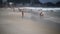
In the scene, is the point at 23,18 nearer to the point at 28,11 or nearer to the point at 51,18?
the point at 28,11

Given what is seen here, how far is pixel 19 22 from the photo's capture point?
1.22 m

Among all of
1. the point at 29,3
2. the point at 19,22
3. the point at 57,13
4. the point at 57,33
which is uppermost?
the point at 29,3

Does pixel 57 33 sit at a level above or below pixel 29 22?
below

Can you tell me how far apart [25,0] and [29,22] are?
0.96ft

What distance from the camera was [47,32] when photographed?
1.21 metres

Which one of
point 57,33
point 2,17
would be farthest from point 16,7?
point 57,33

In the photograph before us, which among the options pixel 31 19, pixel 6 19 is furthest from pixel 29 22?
pixel 6 19

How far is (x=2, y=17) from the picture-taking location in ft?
3.93

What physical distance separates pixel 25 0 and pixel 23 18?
0.24 m

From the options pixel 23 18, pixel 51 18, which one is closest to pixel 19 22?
pixel 23 18

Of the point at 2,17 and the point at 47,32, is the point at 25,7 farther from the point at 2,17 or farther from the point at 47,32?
the point at 47,32

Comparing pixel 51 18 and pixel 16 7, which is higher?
pixel 16 7

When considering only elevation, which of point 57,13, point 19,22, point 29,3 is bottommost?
point 19,22

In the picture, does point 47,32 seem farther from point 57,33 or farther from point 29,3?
point 29,3
